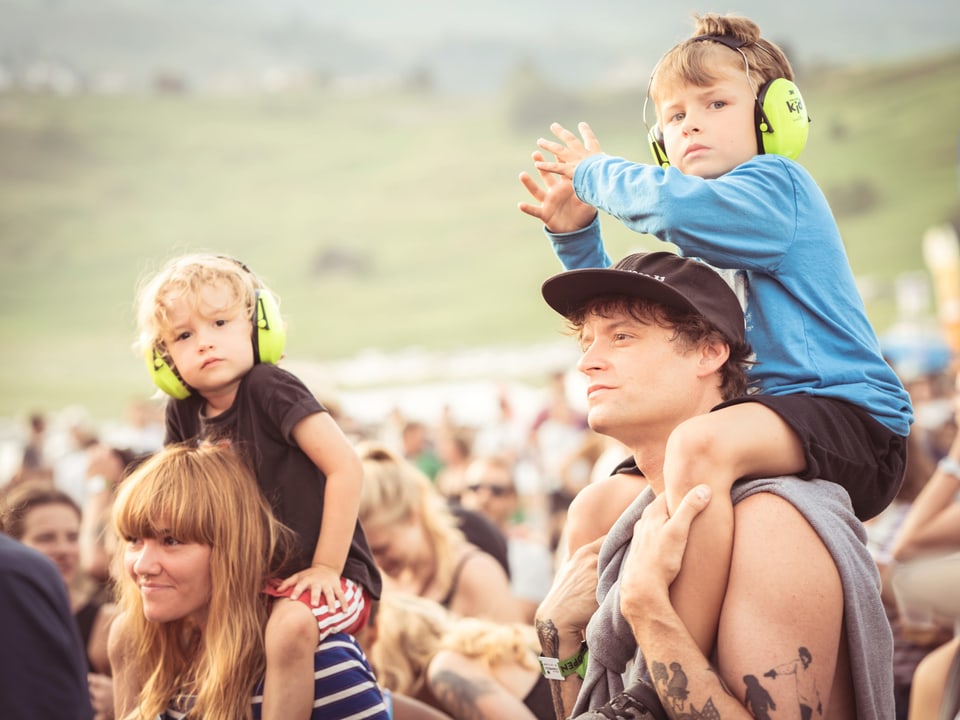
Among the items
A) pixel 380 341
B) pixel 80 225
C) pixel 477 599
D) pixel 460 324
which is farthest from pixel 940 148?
pixel 477 599

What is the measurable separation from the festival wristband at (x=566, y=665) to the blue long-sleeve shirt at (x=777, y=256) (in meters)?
0.97

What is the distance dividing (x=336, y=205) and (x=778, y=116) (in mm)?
43684

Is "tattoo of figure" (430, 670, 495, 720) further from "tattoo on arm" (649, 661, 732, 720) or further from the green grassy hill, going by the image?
the green grassy hill

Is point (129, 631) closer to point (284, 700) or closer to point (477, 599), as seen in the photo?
point (284, 700)

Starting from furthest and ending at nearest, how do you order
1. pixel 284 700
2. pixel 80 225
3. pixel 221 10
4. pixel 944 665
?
pixel 221 10 < pixel 80 225 < pixel 944 665 < pixel 284 700

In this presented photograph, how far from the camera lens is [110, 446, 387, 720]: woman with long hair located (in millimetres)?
3076

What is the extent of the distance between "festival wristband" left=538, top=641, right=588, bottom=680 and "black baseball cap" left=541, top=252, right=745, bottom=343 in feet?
3.44

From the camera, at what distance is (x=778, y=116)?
9.23ft

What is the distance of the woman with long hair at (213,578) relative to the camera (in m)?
3.08

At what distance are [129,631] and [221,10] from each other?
5519 centimetres

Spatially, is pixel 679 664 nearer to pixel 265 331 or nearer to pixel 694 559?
pixel 694 559

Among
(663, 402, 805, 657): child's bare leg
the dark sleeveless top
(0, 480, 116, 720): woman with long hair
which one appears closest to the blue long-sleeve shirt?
(663, 402, 805, 657): child's bare leg

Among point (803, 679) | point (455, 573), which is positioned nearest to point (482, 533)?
point (455, 573)

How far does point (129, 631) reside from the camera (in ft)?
11.0
